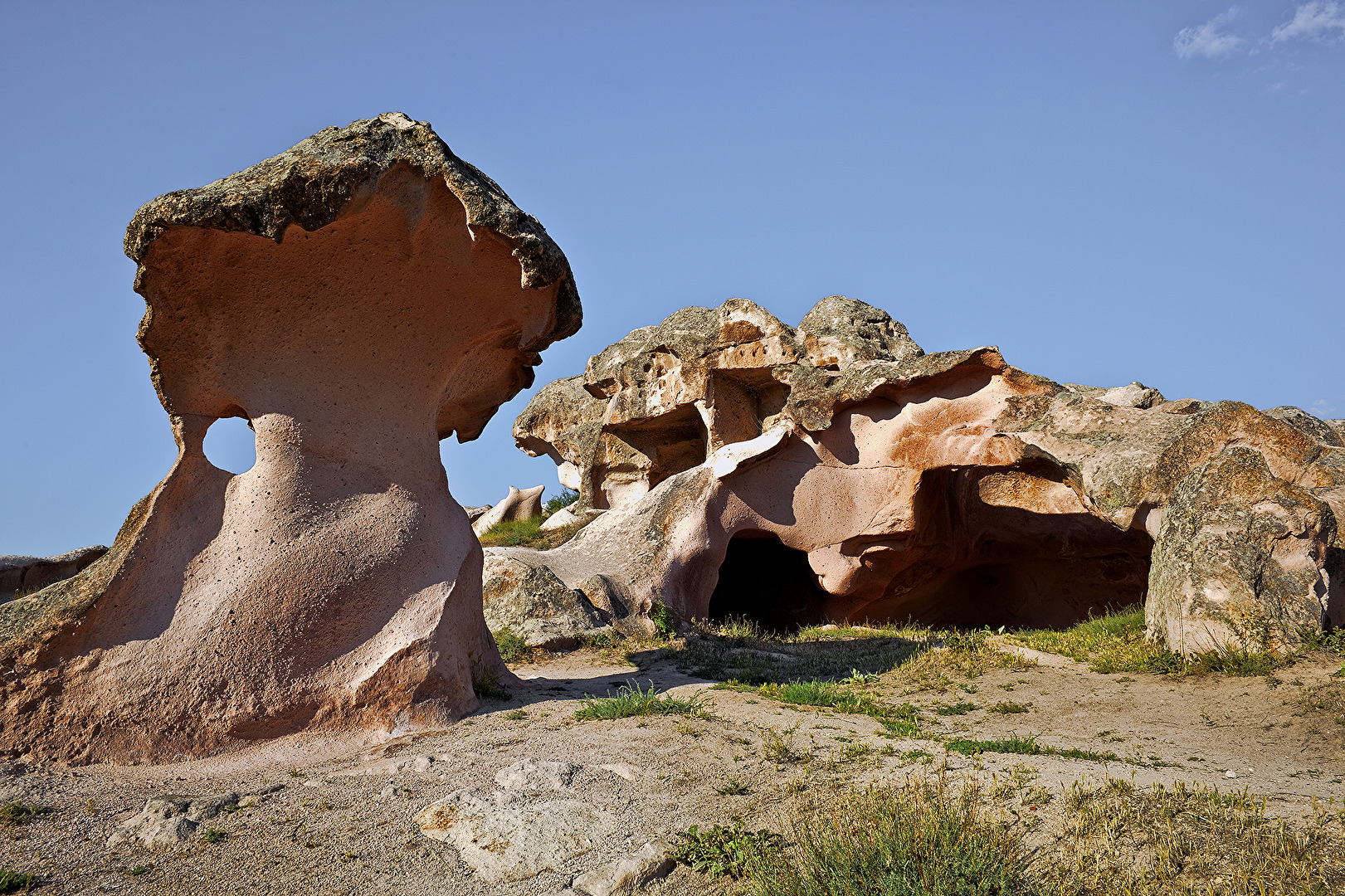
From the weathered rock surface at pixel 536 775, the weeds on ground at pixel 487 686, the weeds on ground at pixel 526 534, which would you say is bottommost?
the weathered rock surface at pixel 536 775

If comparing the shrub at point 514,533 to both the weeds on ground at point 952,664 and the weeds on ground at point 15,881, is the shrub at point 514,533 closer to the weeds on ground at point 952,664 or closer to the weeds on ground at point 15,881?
the weeds on ground at point 952,664

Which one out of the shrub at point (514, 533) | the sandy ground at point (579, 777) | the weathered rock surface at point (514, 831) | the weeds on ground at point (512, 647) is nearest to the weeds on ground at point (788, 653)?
the weeds on ground at point (512, 647)

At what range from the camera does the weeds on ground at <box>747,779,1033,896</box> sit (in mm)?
2941

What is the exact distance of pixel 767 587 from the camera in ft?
44.3

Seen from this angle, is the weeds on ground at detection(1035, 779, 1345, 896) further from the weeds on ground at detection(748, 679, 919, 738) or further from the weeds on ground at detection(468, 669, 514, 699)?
the weeds on ground at detection(468, 669, 514, 699)

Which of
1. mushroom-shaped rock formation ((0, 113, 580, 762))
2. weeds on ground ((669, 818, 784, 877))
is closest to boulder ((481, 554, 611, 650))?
mushroom-shaped rock formation ((0, 113, 580, 762))

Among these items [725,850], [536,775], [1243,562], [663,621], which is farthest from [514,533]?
[725,850]

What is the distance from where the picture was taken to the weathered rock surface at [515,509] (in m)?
20.5

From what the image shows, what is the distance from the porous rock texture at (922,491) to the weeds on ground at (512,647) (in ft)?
2.76

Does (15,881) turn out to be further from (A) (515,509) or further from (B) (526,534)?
(A) (515,509)

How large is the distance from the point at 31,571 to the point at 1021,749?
13.3 m

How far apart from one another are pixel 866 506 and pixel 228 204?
26.5 ft

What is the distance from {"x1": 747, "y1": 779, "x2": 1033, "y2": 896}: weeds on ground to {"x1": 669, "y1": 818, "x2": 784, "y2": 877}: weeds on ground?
62mm

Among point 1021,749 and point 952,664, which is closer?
point 1021,749
